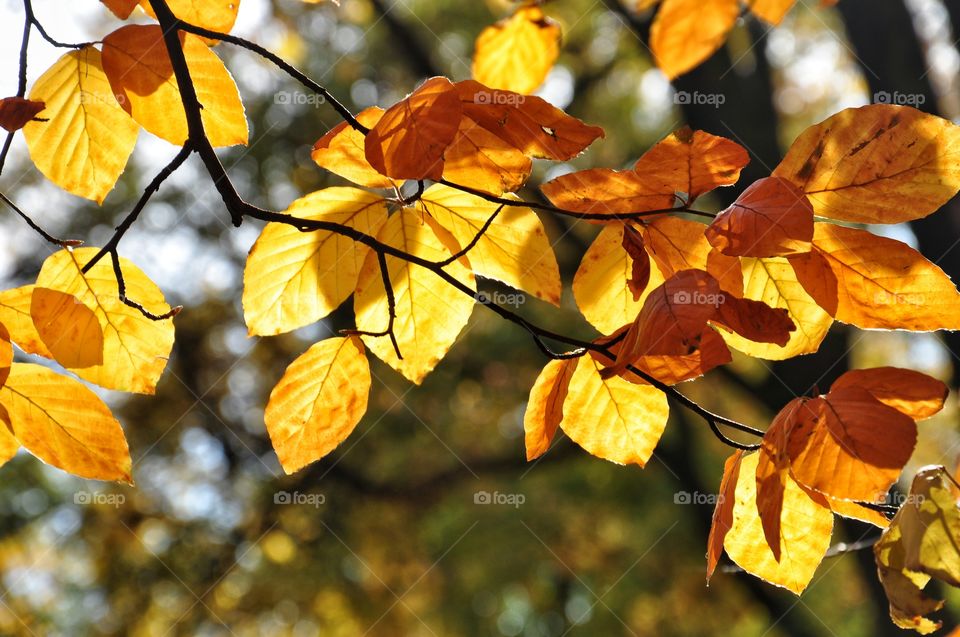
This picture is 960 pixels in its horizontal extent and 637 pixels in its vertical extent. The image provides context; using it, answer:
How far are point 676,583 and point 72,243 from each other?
6920 mm

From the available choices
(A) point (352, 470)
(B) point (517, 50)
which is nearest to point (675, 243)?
(B) point (517, 50)

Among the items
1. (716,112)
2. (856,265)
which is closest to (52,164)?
(856,265)

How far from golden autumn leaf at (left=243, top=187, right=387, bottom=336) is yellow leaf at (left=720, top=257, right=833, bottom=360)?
1.09ft

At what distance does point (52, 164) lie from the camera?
761 millimetres

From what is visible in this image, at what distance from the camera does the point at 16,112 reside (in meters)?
0.62

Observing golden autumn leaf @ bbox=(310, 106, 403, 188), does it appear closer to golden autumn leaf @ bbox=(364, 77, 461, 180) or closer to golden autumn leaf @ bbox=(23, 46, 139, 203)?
golden autumn leaf @ bbox=(364, 77, 461, 180)

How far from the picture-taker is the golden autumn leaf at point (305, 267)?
740 millimetres

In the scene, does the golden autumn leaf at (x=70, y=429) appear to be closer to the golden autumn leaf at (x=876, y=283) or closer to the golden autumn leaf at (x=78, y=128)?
the golden autumn leaf at (x=78, y=128)

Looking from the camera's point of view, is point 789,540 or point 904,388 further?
point 789,540

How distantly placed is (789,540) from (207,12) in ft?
2.28

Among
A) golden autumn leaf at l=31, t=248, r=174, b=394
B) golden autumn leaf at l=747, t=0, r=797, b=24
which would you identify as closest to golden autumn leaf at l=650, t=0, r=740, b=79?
golden autumn leaf at l=747, t=0, r=797, b=24

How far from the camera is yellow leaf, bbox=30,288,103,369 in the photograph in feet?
2.16

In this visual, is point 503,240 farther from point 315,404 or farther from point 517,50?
point 517,50

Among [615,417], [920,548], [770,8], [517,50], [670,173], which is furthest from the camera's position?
[517,50]
